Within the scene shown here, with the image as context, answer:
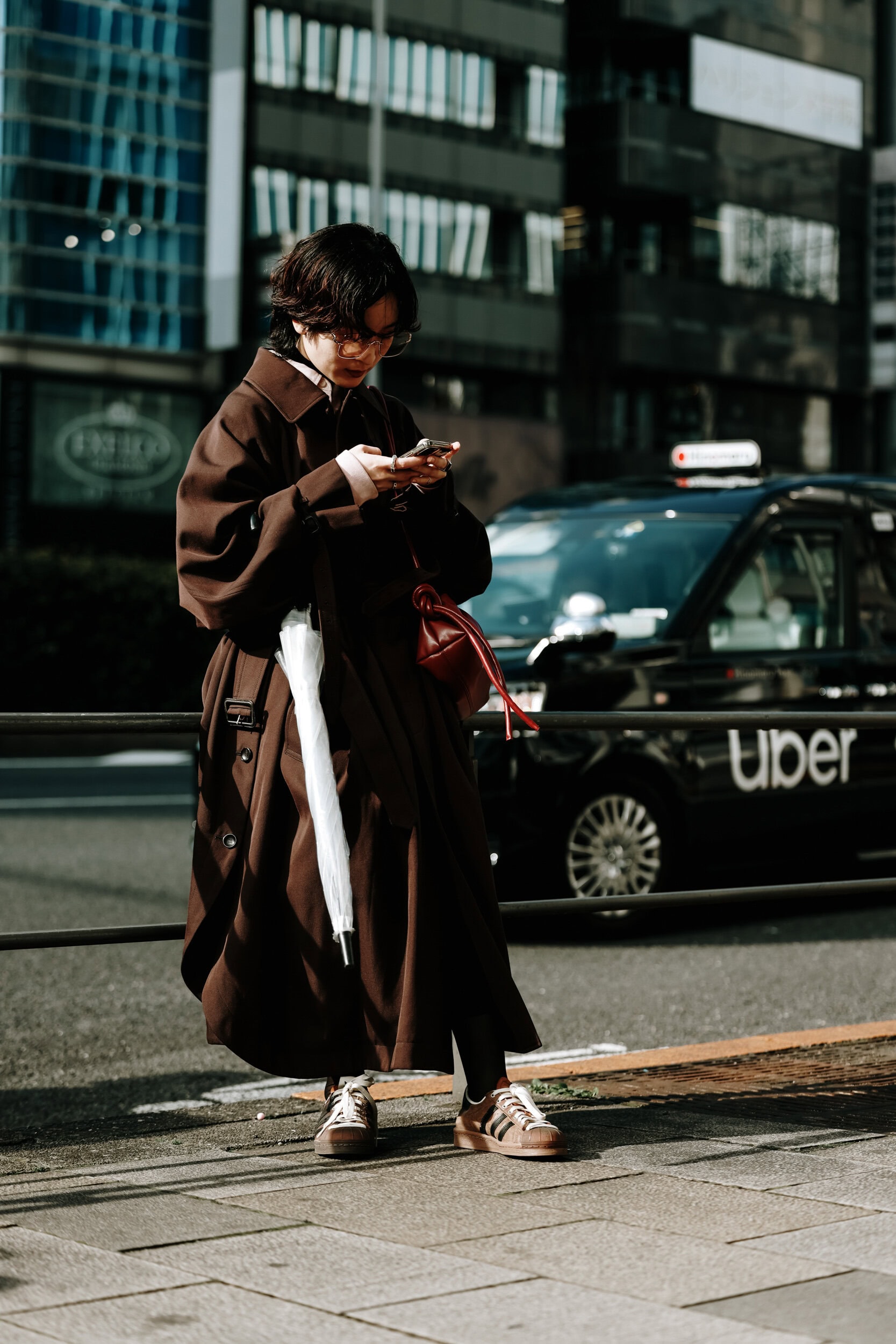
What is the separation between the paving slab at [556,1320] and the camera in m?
2.60

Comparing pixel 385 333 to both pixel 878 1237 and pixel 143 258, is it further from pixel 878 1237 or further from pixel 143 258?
pixel 143 258

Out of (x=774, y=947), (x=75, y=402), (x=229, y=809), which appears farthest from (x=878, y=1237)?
(x=75, y=402)

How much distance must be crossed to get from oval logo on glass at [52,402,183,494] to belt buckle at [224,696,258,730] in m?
33.0

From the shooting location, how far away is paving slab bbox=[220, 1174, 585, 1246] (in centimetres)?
317

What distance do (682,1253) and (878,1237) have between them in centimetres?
34

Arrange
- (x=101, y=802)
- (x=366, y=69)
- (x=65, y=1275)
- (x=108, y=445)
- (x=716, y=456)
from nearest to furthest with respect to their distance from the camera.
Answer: (x=65, y=1275) < (x=716, y=456) < (x=101, y=802) < (x=108, y=445) < (x=366, y=69)

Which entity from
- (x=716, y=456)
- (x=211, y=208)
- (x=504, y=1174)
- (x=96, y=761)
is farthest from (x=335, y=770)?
(x=211, y=208)

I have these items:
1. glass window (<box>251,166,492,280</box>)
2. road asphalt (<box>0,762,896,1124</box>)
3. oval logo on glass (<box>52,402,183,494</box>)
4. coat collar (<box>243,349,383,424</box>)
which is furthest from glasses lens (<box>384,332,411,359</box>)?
oval logo on glass (<box>52,402,183,494</box>)

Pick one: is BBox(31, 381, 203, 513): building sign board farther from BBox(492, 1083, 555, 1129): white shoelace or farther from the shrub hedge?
BBox(492, 1083, 555, 1129): white shoelace

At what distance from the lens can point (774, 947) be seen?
803 cm

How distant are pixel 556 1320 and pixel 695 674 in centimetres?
566

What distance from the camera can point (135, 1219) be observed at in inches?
128

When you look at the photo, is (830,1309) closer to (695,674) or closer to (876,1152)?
(876,1152)

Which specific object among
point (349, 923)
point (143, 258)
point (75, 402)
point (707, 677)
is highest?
point (143, 258)
